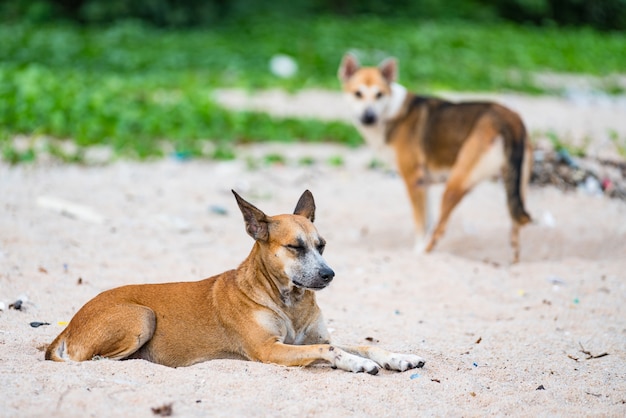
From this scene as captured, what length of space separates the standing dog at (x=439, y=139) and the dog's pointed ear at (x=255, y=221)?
11.3 feet

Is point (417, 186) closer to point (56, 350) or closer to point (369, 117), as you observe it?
point (369, 117)

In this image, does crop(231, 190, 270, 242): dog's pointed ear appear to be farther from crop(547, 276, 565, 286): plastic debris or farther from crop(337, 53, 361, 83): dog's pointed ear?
crop(337, 53, 361, 83): dog's pointed ear

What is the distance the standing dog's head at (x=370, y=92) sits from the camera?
29.1ft

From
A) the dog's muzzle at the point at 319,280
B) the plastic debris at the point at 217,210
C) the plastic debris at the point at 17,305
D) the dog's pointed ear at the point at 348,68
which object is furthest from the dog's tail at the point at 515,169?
the plastic debris at the point at 17,305

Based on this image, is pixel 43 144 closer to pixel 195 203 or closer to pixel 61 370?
pixel 195 203

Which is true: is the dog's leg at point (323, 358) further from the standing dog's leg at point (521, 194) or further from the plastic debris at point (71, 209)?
the plastic debris at point (71, 209)

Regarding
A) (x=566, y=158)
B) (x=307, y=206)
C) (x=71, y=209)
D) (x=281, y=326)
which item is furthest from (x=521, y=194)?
(x=71, y=209)

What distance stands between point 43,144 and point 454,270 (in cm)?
570

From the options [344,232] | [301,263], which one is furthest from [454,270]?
[301,263]

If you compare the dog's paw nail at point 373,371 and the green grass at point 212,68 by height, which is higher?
the dog's paw nail at point 373,371

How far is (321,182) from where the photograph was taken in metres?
10.0

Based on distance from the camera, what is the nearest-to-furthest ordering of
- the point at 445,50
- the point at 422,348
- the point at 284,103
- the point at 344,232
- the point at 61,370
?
the point at 61,370 → the point at 422,348 → the point at 344,232 → the point at 284,103 → the point at 445,50

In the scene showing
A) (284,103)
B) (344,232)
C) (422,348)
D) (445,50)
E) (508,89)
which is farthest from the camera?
(445,50)

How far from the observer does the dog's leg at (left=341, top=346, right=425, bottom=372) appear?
4691 mm
